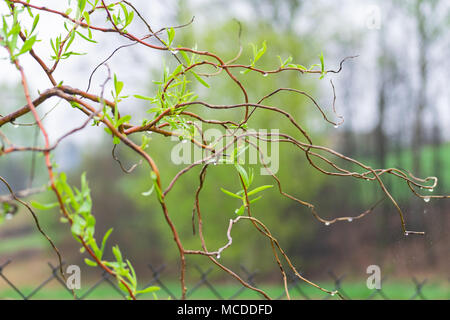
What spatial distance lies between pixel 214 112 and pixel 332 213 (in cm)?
200

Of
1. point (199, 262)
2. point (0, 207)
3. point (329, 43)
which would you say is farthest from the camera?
point (199, 262)

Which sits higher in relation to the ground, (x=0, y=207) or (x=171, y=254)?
(x=0, y=207)

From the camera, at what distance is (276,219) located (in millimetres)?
4918

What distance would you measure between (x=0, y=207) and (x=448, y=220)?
16.4 ft

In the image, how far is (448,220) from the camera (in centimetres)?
453

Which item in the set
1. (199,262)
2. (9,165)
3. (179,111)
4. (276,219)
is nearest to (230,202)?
(276,219)

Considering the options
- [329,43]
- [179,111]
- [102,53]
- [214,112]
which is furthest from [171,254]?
[179,111]
